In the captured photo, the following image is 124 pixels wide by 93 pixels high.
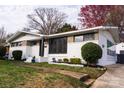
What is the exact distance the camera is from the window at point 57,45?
50.6 ft

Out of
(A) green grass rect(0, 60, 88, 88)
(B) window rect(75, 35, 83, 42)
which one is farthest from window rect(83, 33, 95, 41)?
(A) green grass rect(0, 60, 88, 88)

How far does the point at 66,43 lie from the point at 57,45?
108 cm

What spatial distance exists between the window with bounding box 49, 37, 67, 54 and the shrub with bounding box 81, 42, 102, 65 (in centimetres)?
285

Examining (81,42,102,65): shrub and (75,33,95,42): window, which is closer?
(81,42,102,65): shrub

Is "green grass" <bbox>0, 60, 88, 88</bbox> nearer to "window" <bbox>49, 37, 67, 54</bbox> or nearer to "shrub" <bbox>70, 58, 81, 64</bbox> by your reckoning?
"shrub" <bbox>70, 58, 81, 64</bbox>

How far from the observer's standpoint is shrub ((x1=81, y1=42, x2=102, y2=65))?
12.2 m

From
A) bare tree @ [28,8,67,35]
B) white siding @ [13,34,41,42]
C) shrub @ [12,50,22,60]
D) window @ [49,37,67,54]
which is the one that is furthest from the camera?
bare tree @ [28,8,67,35]

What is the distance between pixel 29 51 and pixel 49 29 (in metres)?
6.64

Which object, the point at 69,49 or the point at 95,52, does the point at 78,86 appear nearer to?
the point at 95,52

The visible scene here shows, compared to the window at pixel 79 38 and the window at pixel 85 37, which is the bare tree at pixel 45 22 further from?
the window at pixel 85 37

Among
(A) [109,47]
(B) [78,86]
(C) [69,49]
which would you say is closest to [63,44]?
Result: (C) [69,49]

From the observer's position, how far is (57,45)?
16.1 meters

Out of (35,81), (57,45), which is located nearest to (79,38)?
(57,45)

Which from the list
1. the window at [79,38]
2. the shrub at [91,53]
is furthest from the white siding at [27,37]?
the shrub at [91,53]
